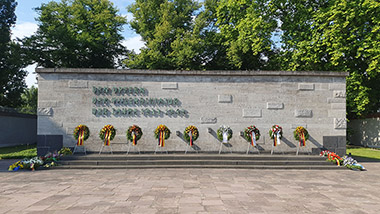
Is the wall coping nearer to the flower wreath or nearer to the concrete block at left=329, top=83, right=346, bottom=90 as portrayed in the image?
the concrete block at left=329, top=83, right=346, bottom=90

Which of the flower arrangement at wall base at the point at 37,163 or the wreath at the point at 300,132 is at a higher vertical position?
the wreath at the point at 300,132

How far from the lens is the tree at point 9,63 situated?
917 inches

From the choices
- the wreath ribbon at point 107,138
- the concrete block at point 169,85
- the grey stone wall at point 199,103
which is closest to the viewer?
the wreath ribbon at point 107,138

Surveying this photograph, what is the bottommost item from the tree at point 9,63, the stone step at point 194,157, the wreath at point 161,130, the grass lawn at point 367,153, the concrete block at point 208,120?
the grass lawn at point 367,153

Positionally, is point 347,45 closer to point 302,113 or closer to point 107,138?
point 302,113

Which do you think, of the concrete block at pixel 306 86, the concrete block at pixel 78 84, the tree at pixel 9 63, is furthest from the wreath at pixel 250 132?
the tree at pixel 9 63

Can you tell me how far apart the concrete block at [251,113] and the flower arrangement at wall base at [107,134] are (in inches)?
265

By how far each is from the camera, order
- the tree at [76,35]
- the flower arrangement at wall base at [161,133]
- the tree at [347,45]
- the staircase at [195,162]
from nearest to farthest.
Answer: the staircase at [195,162] → the flower arrangement at wall base at [161,133] → the tree at [347,45] → the tree at [76,35]

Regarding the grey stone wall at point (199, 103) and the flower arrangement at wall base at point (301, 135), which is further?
the grey stone wall at point (199, 103)

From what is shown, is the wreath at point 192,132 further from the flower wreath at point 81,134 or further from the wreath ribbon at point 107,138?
the flower wreath at point 81,134

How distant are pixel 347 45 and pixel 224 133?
11.7 metres

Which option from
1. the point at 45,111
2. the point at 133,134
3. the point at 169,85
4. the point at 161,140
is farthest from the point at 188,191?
the point at 45,111

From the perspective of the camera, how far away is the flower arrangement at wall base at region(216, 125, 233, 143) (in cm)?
1179

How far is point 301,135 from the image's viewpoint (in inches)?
467
